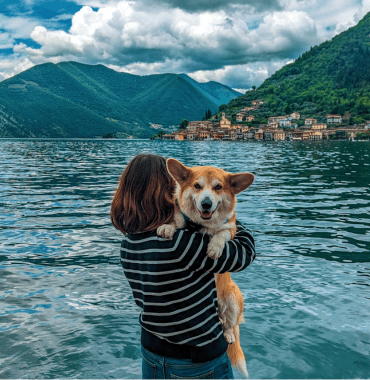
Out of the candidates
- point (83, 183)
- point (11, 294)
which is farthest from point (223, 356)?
point (83, 183)

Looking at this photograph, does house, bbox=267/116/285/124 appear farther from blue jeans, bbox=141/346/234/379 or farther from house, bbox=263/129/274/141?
blue jeans, bbox=141/346/234/379

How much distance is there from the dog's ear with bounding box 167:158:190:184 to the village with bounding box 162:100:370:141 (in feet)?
519

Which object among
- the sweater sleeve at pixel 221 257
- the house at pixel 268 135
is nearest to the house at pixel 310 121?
the house at pixel 268 135

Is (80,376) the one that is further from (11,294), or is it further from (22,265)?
(22,265)

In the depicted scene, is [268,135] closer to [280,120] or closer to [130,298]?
[280,120]

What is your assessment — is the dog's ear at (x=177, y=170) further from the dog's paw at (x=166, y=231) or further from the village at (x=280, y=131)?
the village at (x=280, y=131)

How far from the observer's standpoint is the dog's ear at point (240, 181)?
2.66 m

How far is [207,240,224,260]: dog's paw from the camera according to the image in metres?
2.18

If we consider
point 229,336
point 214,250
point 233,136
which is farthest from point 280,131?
point 214,250

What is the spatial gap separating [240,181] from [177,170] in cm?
46

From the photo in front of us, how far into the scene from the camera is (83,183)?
20.6 metres

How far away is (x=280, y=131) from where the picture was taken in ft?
526

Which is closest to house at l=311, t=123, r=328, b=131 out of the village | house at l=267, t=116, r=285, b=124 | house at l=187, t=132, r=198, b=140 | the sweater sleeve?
the village

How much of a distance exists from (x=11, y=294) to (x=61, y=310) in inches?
47.3
